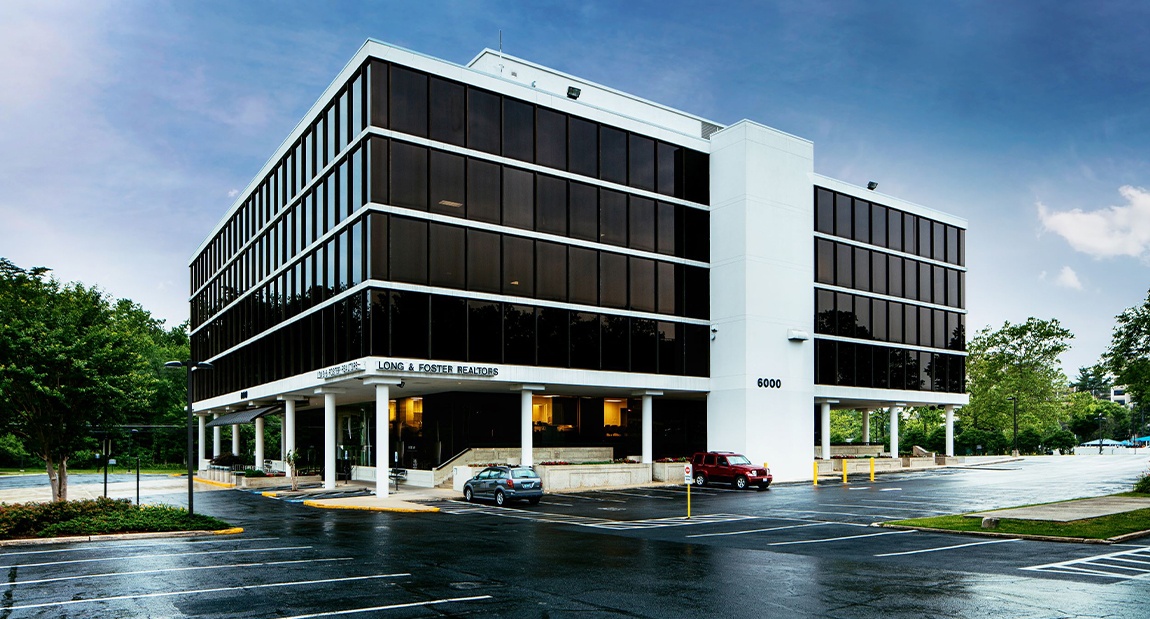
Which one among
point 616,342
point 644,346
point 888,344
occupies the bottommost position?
point 644,346

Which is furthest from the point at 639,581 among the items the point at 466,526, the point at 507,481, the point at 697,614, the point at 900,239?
the point at 900,239

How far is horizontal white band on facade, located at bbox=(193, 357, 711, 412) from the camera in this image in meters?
40.4

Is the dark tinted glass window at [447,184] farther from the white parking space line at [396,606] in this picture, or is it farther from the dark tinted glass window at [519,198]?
the white parking space line at [396,606]

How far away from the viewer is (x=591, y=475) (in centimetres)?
4522

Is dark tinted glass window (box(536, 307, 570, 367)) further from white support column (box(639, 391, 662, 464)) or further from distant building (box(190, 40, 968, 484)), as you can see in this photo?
white support column (box(639, 391, 662, 464))

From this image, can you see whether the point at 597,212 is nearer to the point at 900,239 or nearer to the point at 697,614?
the point at 900,239

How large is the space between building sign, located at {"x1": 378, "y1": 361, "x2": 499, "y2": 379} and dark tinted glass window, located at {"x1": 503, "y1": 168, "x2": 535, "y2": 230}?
7.69 metres

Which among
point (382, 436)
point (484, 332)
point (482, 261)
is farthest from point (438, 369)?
point (482, 261)

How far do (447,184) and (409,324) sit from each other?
7288mm

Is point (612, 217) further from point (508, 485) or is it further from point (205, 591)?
point (205, 591)

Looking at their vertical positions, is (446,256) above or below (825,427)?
above

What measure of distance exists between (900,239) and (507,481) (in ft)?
136

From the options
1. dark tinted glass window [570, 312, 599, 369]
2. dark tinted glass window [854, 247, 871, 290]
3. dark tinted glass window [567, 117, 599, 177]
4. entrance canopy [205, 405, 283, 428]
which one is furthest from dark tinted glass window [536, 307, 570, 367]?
dark tinted glass window [854, 247, 871, 290]

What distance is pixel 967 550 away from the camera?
20688 mm
